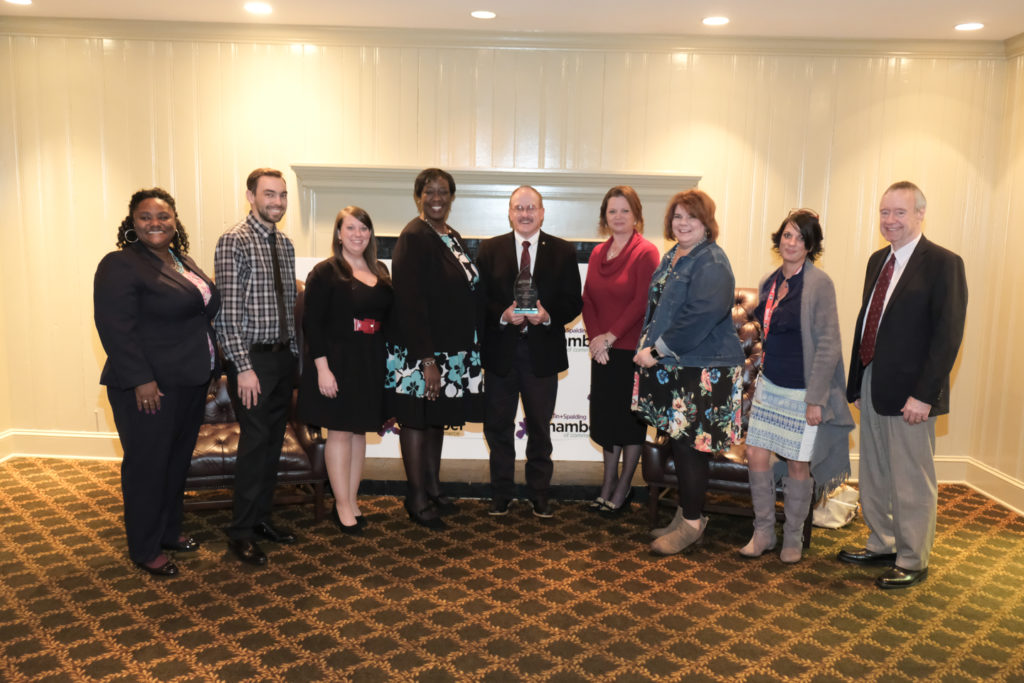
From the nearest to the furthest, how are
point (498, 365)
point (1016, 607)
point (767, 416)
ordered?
point (1016, 607) < point (767, 416) < point (498, 365)

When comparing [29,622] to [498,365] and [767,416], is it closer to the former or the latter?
[498,365]

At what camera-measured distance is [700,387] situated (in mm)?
3301

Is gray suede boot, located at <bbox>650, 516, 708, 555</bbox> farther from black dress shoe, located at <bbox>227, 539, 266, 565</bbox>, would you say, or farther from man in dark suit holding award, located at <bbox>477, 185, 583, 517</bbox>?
black dress shoe, located at <bbox>227, 539, 266, 565</bbox>

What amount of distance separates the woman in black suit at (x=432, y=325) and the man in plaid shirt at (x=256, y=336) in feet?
1.69

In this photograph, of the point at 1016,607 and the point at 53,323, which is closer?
the point at 1016,607

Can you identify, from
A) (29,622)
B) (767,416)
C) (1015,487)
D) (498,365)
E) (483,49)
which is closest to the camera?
(29,622)

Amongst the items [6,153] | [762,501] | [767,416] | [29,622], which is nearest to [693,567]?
[762,501]

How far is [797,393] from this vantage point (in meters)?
3.32

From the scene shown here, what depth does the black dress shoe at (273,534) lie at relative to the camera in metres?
3.62

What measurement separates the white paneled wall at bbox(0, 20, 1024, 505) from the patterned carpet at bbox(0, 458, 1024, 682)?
77.9 inches

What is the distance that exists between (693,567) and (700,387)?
85cm

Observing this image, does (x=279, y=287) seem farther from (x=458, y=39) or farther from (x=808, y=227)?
(x=458, y=39)

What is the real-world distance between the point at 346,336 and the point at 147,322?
2.74 feet

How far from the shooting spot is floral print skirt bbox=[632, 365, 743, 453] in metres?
3.30
